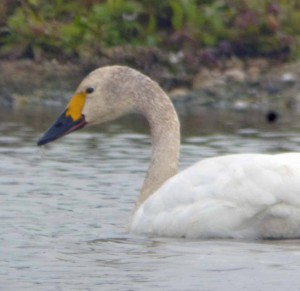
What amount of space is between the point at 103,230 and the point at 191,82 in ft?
38.3

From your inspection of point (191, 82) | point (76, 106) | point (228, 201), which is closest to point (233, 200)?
point (228, 201)

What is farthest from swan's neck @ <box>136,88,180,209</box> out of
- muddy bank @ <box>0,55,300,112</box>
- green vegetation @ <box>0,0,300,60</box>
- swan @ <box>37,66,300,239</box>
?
green vegetation @ <box>0,0,300,60</box>

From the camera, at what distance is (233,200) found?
31.1 ft

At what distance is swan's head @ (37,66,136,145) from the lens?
35.9ft

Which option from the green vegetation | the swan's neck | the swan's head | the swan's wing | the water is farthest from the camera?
the green vegetation

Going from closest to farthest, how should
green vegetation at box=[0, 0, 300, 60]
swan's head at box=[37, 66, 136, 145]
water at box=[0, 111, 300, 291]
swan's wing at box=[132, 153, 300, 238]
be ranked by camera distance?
water at box=[0, 111, 300, 291], swan's wing at box=[132, 153, 300, 238], swan's head at box=[37, 66, 136, 145], green vegetation at box=[0, 0, 300, 60]

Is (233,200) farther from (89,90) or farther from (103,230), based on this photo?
(89,90)

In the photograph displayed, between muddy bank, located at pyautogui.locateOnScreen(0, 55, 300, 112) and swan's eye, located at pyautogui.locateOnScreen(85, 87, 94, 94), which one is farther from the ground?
swan's eye, located at pyautogui.locateOnScreen(85, 87, 94, 94)

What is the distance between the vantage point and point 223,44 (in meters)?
Result: 22.4

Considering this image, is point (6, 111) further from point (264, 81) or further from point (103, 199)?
point (103, 199)

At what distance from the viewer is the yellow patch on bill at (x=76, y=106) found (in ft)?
36.2

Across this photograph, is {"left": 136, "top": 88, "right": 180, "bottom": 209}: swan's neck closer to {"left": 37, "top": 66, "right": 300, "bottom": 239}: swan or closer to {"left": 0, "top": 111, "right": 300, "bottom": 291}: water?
{"left": 37, "top": 66, "right": 300, "bottom": 239}: swan

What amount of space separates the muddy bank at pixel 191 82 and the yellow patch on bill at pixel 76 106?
9688mm

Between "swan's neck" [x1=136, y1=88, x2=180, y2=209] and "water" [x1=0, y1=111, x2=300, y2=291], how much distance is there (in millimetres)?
364
